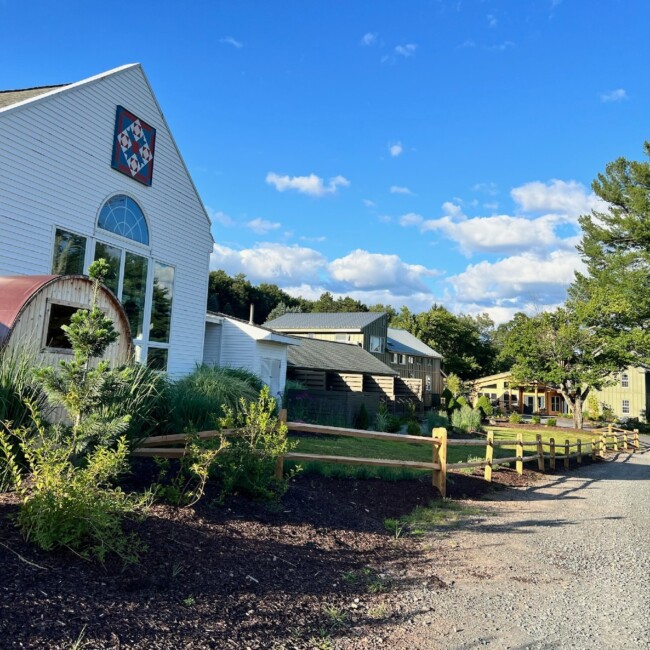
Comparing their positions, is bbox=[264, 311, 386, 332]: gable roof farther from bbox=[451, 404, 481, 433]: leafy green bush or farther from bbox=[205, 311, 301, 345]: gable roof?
bbox=[205, 311, 301, 345]: gable roof

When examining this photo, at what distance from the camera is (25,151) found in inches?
430

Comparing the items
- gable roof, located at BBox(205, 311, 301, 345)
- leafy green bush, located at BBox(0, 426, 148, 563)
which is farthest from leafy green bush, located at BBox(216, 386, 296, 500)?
gable roof, located at BBox(205, 311, 301, 345)

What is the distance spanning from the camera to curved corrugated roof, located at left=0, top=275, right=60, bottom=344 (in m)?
Answer: 7.65

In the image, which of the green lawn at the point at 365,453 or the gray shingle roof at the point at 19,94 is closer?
the green lawn at the point at 365,453

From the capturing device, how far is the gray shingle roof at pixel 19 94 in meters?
11.5

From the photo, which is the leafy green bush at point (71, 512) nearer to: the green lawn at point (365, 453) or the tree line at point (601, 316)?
→ the green lawn at point (365, 453)

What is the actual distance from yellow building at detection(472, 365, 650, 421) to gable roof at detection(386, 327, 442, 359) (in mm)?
5420

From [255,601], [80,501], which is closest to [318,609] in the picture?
Result: [255,601]

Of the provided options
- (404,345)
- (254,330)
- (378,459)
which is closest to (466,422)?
(254,330)

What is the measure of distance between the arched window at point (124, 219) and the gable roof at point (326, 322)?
25.5 metres

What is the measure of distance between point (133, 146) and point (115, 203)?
156 cm

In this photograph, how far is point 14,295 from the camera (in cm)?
803

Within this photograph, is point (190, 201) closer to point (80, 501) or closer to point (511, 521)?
point (511, 521)

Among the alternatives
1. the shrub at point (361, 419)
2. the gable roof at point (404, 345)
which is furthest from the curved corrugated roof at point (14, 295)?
the gable roof at point (404, 345)
